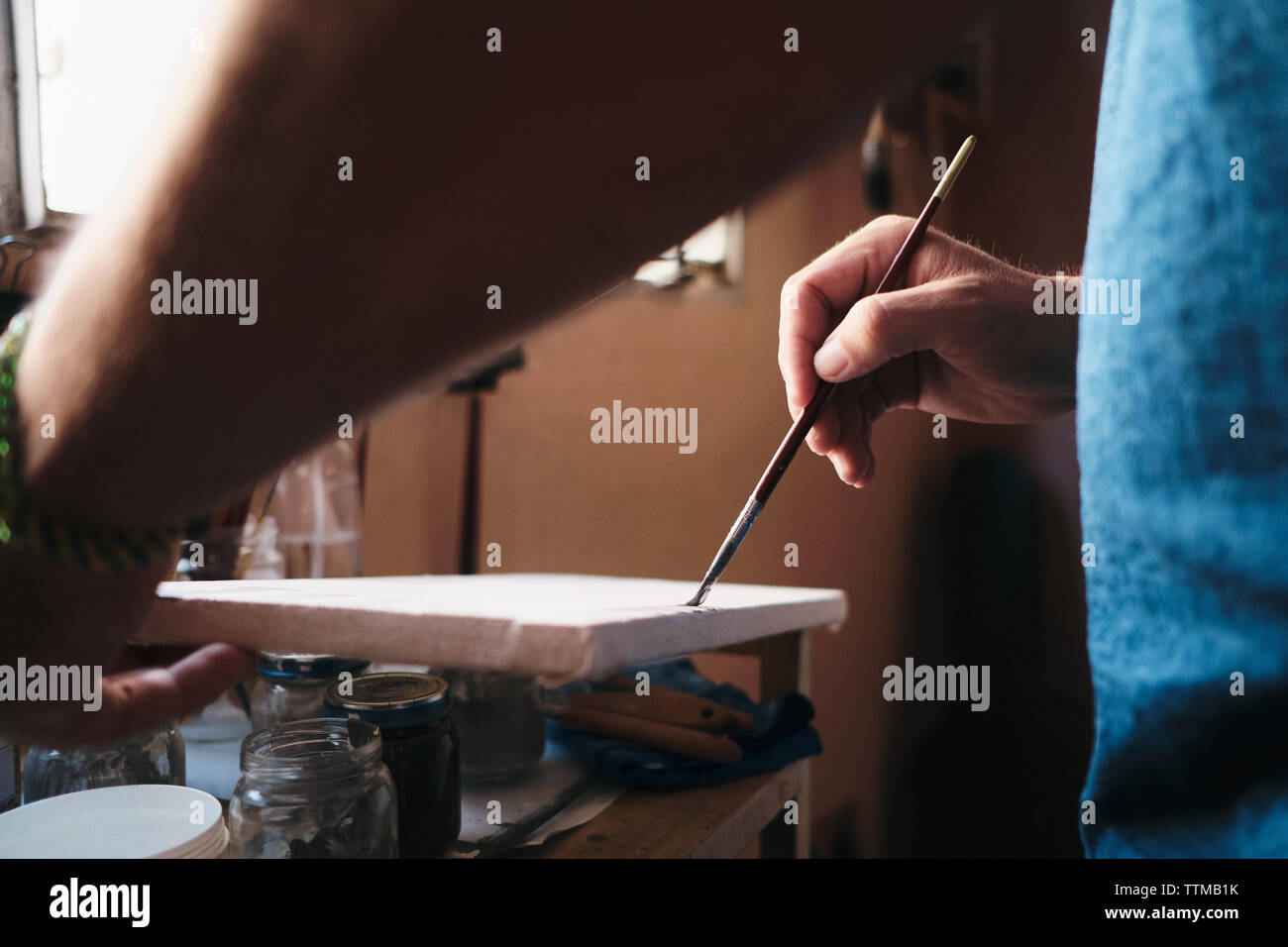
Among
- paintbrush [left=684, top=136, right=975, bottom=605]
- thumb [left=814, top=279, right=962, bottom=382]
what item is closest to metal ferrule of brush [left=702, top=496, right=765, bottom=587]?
paintbrush [left=684, top=136, right=975, bottom=605]

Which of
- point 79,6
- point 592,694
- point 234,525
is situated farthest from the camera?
point 79,6

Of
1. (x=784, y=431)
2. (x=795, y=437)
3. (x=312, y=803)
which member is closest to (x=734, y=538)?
(x=795, y=437)

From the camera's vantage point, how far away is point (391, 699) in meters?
0.61

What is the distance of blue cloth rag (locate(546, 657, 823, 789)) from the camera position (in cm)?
72

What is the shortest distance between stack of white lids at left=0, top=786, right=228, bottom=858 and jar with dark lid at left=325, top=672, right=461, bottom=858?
0.12 metres

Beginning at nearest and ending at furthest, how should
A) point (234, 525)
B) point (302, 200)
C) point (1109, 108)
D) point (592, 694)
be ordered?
1. point (302, 200)
2. point (1109, 108)
3. point (592, 694)
4. point (234, 525)

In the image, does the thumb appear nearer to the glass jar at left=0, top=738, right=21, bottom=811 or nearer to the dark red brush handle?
the dark red brush handle

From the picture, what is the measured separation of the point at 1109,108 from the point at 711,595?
1.56ft

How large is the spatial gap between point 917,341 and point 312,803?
21.1 inches

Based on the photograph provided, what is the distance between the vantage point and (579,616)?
1.37ft

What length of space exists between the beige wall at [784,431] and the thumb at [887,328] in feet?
3.44

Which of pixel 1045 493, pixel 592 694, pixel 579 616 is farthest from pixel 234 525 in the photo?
pixel 1045 493

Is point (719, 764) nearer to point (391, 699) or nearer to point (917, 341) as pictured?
point (391, 699)

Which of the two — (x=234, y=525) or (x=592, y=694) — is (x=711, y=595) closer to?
(x=592, y=694)
